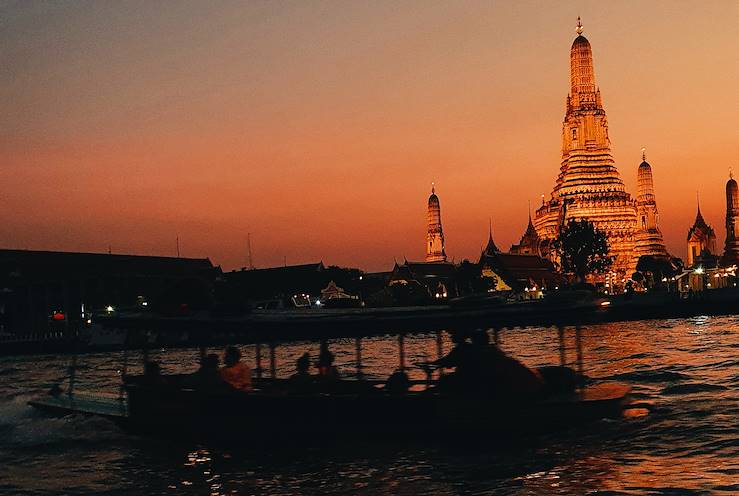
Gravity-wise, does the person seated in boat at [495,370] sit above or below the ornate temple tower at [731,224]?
below

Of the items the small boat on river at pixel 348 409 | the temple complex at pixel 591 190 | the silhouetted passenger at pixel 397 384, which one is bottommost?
the small boat on river at pixel 348 409

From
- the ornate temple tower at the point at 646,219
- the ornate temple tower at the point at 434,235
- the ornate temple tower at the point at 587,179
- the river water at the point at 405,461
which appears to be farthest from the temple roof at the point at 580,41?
the river water at the point at 405,461

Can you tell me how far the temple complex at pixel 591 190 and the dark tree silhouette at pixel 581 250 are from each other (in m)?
7.14

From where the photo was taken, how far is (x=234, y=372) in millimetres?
14461

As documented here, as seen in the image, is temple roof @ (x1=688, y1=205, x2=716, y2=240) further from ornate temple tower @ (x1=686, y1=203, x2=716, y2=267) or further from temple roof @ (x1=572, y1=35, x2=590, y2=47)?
temple roof @ (x1=572, y1=35, x2=590, y2=47)

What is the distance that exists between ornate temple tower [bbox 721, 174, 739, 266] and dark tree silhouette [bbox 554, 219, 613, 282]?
95.1 feet

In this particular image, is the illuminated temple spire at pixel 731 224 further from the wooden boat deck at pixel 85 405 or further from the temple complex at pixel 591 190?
the wooden boat deck at pixel 85 405

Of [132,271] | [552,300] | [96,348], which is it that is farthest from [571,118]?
[552,300]

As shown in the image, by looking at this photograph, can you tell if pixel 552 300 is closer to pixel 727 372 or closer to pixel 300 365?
pixel 300 365

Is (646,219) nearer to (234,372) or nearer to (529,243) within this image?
(529,243)

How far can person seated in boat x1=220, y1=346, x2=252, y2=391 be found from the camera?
47.3ft

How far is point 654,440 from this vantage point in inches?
538

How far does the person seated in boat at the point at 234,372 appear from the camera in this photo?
14414mm

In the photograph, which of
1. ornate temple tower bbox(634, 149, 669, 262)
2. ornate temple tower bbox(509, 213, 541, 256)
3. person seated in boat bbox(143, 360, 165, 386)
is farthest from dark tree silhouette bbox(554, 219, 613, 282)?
person seated in boat bbox(143, 360, 165, 386)
